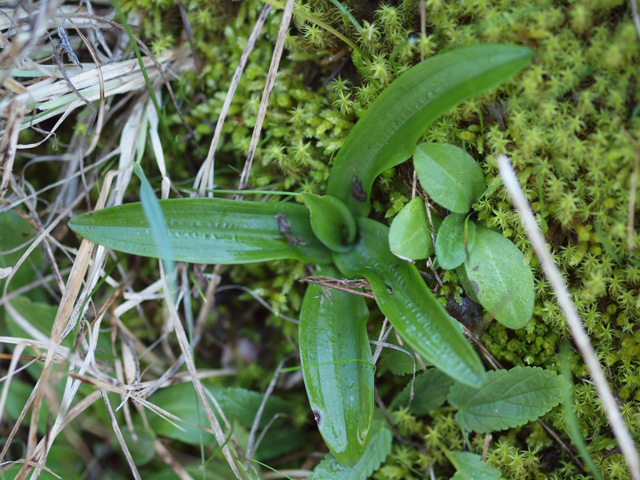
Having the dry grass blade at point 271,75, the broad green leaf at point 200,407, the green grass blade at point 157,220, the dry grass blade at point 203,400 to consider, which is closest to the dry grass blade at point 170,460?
the broad green leaf at point 200,407

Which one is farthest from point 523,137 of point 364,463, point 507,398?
point 364,463

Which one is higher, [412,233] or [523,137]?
[523,137]

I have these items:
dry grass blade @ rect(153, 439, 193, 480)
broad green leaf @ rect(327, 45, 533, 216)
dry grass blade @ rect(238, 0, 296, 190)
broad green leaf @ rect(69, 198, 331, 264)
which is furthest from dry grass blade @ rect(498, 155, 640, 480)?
dry grass blade @ rect(153, 439, 193, 480)

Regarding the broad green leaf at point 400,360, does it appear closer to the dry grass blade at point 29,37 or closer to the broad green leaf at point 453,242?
the broad green leaf at point 453,242

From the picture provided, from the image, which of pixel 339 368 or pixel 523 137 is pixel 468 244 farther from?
pixel 339 368

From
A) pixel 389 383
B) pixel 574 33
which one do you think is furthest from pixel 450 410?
pixel 574 33

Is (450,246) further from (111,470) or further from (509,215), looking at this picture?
(111,470)
